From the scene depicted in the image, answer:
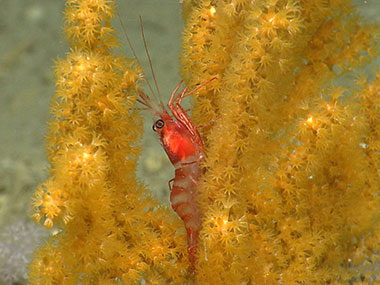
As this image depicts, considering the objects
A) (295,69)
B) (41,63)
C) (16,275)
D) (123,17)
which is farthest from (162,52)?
(295,69)

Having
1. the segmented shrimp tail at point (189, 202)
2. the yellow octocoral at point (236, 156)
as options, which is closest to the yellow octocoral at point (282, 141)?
the yellow octocoral at point (236, 156)

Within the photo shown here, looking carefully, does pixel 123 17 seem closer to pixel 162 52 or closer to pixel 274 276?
pixel 162 52

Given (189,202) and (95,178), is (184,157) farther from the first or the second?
(95,178)

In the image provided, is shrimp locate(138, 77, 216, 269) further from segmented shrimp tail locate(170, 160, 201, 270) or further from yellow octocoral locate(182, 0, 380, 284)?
yellow octocoral locate(182, 0, 380, 284)

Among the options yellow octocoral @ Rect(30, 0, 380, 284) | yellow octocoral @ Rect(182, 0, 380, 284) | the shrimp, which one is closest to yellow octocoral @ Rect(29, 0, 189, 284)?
yellow octocoral @ Rect(30, 0, 380, 284)

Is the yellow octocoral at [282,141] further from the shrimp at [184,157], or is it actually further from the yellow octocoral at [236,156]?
the shrimp at [184,157]

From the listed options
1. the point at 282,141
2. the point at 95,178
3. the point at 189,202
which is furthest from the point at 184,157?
the point at 95,178
